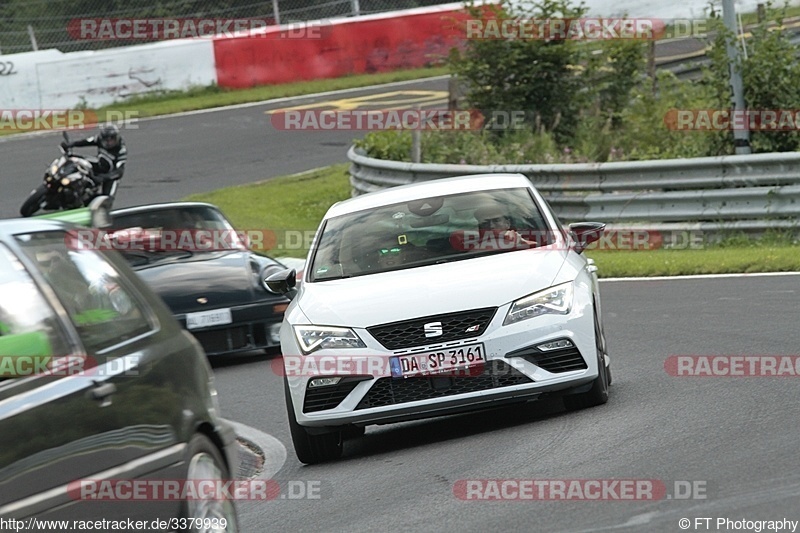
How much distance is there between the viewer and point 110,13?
35.9m

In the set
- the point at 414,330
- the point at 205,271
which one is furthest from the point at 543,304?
the point at 205,271

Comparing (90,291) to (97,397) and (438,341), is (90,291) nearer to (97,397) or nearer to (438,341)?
(97,397)

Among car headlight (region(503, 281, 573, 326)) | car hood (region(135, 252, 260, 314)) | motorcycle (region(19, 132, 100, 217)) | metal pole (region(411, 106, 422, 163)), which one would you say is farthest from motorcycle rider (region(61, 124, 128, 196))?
car headlight (region(503, 281, 573, 326))

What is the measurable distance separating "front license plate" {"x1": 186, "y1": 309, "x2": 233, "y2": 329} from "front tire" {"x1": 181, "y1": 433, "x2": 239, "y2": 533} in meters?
6.93

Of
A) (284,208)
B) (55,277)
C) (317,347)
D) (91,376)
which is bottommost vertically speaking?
(284,208)

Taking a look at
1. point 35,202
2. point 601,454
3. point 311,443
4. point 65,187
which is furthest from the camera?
point 35,202

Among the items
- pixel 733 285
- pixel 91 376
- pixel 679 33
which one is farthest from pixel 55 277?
pixel 679 33

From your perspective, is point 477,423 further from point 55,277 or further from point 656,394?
point 55,277

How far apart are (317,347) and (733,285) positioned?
6539 mm

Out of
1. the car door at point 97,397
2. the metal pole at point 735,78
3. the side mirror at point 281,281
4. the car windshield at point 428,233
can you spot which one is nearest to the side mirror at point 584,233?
the car windshield at point 428,233

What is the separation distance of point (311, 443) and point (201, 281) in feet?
Result: 16.0

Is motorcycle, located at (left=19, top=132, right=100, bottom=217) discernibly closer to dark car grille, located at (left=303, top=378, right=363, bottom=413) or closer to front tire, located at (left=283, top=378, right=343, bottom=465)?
front tire, located at (left=283, top=378, right=343, bottom=465)

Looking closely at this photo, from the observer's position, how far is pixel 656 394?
9.04 metres

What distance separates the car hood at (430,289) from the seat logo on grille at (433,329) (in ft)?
0.21
